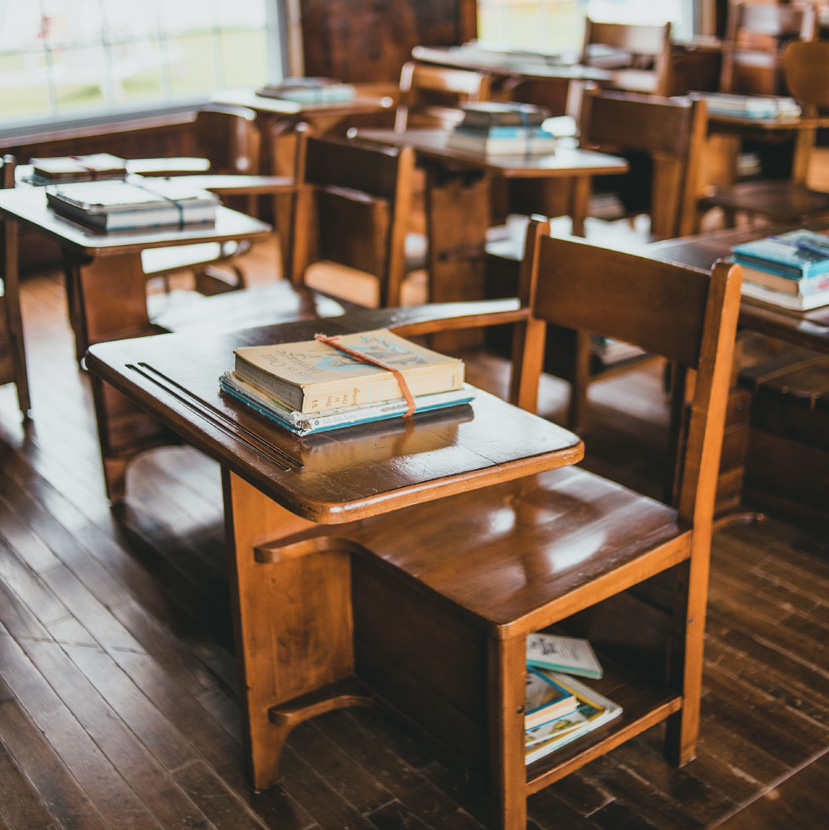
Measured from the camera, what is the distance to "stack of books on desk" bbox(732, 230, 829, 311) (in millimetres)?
2025

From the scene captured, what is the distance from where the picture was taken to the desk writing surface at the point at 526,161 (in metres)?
2.98

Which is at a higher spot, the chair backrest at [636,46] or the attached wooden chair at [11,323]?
the chair backrest at [636,46]

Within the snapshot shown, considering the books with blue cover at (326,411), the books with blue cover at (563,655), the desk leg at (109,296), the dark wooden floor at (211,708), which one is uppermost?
the books with blue cover at (326,411)

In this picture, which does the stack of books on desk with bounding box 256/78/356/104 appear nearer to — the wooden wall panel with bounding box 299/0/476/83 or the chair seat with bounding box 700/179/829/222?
the wooden wall panel with bounding box 299/0/476/83

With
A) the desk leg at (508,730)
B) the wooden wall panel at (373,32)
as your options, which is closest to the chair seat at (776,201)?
the desk leg at (508,730)

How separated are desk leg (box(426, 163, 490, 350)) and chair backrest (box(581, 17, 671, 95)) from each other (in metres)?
1.52

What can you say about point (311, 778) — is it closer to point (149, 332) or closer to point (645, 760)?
point (645, 760)

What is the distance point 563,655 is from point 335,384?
75 cm

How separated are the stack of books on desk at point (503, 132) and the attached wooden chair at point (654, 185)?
293mm

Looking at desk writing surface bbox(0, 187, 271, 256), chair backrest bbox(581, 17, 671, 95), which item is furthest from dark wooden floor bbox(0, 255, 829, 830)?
chair backrest bbox(581, 17, 671, 95)

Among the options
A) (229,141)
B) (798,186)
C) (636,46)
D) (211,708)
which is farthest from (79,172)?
(636,46)

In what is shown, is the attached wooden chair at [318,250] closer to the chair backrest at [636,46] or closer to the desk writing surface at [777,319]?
the desk writing surface at [777,319]

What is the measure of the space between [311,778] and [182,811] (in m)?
0.22

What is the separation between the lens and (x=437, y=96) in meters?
4.39
